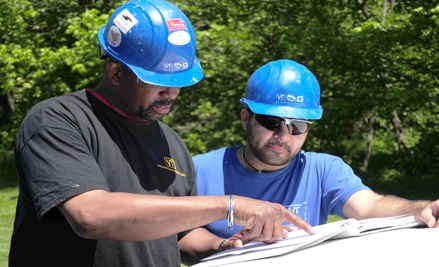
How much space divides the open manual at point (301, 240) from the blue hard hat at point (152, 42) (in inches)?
24.1

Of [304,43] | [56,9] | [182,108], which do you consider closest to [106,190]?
[304,43]

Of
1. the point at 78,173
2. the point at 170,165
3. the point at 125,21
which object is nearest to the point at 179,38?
the point at 125,21

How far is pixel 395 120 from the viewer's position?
13219mm

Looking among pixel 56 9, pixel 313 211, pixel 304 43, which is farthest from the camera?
pixel 56 9

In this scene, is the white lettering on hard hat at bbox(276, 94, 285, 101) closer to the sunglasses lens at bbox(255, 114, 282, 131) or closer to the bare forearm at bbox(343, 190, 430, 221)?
the sunglasses lens at bbox(255, 114, 282, 131)

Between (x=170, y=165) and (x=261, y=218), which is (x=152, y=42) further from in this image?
(x=261, y=218)

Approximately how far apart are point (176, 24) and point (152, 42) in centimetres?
11

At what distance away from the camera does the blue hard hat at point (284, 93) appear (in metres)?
3.41

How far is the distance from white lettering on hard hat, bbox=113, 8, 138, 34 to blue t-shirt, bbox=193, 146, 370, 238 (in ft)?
3.67

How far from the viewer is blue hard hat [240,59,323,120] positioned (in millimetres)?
3412

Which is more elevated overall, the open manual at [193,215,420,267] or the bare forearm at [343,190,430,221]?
the open manual at [193,215,420,267]

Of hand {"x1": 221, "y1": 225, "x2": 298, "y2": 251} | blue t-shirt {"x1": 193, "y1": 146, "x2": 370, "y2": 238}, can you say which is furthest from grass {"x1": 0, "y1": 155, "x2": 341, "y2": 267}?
hand {"x1": 221, "y1": 225, "x2": 298, "y2": 251}

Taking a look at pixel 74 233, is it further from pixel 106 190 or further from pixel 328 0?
pixel 328 0

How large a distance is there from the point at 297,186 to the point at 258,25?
922cm
